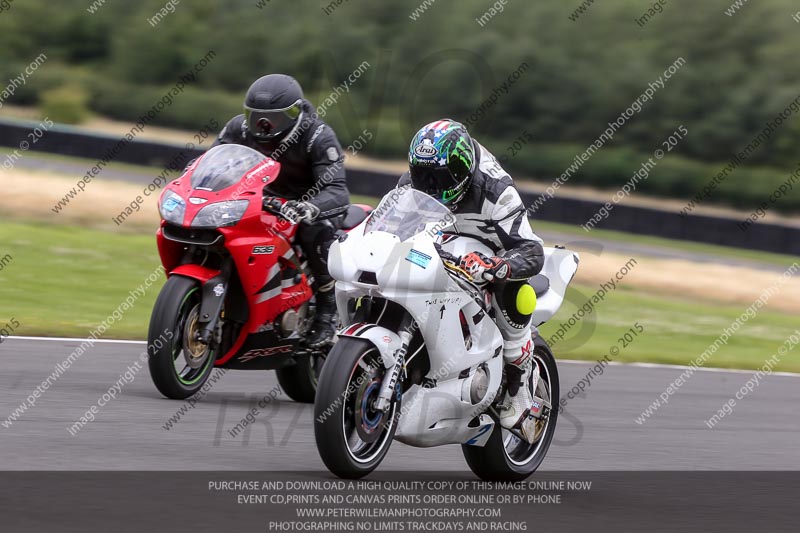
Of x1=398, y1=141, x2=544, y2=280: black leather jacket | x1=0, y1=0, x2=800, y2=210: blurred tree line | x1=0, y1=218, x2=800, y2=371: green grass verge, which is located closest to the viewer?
x1=398, y1=141, x2=544, y2=280: black leather jacket

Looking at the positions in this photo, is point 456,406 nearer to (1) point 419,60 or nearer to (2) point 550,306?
(2) point 550,306

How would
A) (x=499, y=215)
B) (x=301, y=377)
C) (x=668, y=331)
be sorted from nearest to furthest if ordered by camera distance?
1. (x=499, y=215)
2. (x=301, y=377)
3. (x=668, y=331)

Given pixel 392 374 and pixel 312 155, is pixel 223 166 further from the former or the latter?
pixel 392 374

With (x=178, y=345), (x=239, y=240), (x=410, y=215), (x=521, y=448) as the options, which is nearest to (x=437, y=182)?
(x=410, y=215)

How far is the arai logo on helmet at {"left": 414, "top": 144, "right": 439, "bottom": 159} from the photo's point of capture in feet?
20.4

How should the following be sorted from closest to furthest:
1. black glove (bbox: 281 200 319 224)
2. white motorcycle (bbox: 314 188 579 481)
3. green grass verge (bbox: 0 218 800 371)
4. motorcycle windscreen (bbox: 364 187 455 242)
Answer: white motorcycle (bbox: 314 188 579 481)
motorcycle windscreen (bbox: 364 187 455 242)
black glove (bbox: 281 200 319 224)
green grass verge (bbox: 0 218 800 371)

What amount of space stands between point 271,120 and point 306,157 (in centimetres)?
37

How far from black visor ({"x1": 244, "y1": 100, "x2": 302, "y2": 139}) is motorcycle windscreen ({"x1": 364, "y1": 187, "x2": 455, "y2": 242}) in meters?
2.56

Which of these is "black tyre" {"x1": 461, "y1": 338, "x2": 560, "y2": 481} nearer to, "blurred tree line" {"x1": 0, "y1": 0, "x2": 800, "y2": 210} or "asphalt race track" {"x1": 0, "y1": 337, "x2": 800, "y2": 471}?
"asphalt race track" {"x1": 0, "y1": 337, "x2": 800, "y2": 471}

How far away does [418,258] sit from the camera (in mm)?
5996

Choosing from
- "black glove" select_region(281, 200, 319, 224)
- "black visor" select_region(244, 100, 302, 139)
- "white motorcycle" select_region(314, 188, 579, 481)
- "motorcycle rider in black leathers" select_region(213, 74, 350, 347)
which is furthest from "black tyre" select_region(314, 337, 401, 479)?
"black visor" select_region(244, 100, 302, 139)

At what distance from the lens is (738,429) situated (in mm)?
9539

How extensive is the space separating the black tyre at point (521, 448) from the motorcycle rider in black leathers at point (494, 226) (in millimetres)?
157

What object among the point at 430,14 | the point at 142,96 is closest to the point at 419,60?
the point at 430,14
